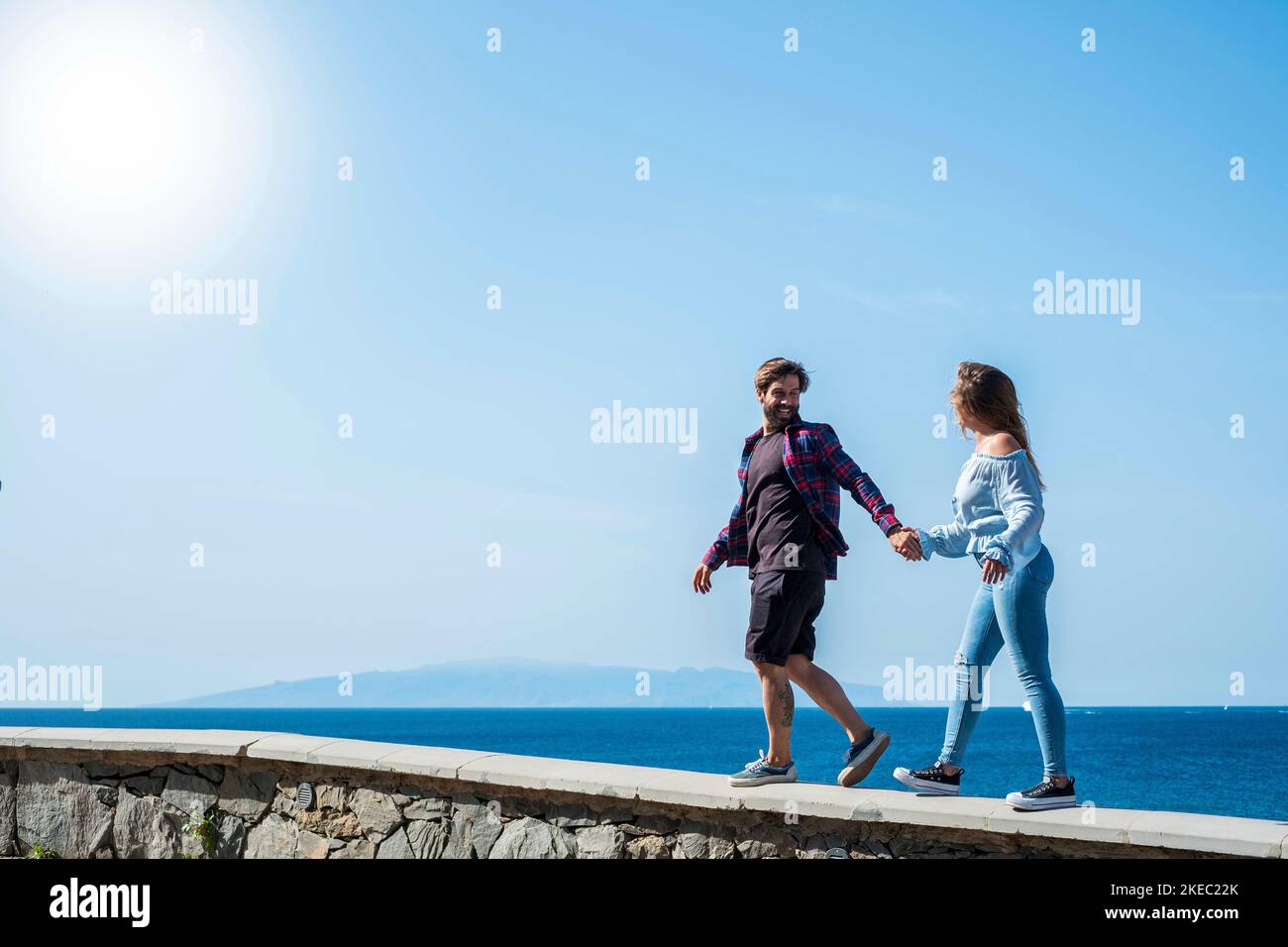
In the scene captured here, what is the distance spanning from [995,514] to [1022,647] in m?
0.52

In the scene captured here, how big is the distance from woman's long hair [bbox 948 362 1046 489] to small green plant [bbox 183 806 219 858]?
13.5 feet

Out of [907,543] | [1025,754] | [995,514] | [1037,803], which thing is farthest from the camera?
[1025,754]

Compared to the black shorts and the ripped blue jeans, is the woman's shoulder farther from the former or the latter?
the black shorts

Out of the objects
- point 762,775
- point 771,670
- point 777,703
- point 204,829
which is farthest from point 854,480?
point 204,829

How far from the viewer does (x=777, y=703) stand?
4.73 meters

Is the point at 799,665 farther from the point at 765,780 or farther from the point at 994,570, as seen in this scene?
the point at 994,570

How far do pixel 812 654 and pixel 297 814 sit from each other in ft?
8.70

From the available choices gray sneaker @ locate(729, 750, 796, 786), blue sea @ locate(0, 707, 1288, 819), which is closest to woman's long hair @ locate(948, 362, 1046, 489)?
gray sneaker @ locate(729, 750, 796, 786)

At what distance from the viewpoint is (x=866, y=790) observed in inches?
176

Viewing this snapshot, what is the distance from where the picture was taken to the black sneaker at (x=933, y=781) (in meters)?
4.45

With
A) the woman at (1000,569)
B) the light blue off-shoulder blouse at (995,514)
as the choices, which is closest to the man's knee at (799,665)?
the woman at (1000,569)

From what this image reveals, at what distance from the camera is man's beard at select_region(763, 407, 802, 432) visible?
488 cm
